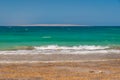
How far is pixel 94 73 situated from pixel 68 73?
51.0 inches

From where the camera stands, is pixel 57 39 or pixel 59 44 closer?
pixel 59 44

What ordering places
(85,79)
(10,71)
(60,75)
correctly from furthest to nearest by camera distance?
(10,71)
(60,75)
(85,79)

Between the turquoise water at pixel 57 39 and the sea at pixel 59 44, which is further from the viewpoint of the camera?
the turquoise water at pixel 57 39

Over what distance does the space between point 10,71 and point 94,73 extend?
4.44 m

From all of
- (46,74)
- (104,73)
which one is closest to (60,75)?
(46,74)

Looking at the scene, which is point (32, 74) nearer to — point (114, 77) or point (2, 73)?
point (2, 73)

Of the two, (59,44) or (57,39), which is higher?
(59,44)

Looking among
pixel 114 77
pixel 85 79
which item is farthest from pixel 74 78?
pixel 114 77

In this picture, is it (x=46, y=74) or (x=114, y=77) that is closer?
(x=114, y=77)

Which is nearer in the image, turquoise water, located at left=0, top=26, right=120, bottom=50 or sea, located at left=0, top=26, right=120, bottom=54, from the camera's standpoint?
sea, located at left=0, top=26, right=120, bottom=54

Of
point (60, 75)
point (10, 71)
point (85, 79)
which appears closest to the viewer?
point (85, 79)

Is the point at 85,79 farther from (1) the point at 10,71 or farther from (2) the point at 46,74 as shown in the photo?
(1) the point at 10,71

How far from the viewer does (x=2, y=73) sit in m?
20.2

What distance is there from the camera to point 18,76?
62.4ft
